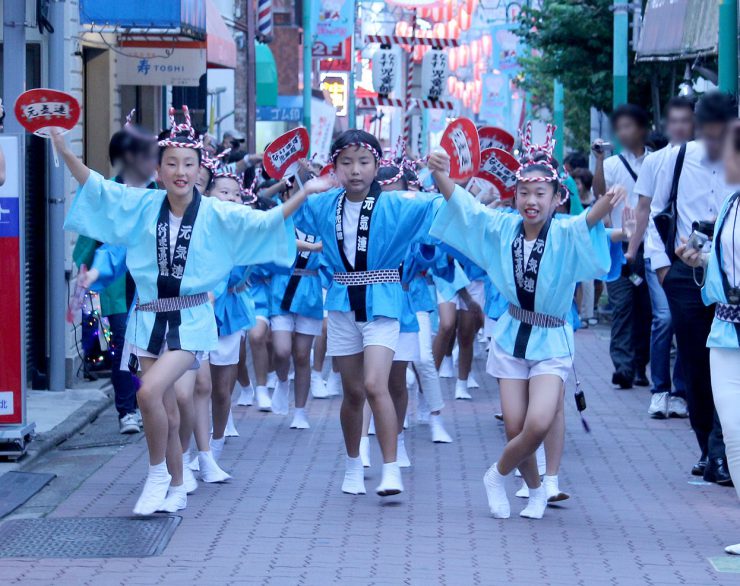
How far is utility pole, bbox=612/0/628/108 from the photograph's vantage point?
17.6 meters

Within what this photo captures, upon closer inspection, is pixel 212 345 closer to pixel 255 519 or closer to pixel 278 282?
pixel 255 519

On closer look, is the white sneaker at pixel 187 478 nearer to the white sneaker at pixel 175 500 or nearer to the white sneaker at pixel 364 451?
the white sneaker at pixel 175 500

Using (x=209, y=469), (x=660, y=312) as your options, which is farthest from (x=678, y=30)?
(x=209, y=469)

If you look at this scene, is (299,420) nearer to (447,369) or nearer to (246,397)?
(246,397)

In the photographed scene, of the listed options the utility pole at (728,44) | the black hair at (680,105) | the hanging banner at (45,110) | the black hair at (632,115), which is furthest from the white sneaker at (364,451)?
the utility pole at (728,44)

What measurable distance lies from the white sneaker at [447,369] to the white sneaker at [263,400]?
2281 millimetres

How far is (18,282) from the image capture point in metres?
8.73

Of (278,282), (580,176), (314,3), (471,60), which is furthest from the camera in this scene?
(471,60)

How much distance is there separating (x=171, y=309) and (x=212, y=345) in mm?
277

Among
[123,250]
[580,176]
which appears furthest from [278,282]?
[580,176]

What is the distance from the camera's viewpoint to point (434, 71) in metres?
27.5

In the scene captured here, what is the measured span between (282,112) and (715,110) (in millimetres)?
25680

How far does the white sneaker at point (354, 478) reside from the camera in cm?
772

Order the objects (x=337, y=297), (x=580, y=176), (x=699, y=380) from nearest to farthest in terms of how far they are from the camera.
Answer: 1. (x=337, y=297)
2. (x=699, y=380)
3. (x=580, y=176)
